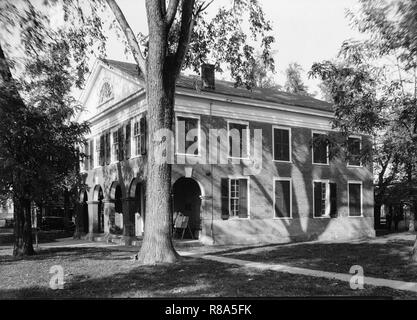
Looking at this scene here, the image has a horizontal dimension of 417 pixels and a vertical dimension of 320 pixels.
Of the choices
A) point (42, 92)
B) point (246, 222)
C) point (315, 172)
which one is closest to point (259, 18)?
point (42, 92)

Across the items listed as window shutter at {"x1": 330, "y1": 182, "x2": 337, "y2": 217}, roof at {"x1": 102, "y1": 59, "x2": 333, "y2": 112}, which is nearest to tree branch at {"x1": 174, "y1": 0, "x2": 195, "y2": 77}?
roof at {"x1": 102, "y1": 59, "x2": 333, "y2": 112}

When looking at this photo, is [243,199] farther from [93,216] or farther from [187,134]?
[93,216]

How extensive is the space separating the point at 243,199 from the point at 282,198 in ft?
8.03

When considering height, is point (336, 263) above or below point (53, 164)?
below

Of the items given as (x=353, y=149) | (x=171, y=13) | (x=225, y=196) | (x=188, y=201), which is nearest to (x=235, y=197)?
(x=225, y=196)

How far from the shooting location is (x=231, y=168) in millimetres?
20797

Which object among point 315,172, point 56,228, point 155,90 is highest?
point 155,90

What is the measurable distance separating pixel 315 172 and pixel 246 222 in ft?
17.6

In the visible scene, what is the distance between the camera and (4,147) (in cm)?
1205

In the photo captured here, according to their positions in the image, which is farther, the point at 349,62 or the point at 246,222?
the point at 246,222

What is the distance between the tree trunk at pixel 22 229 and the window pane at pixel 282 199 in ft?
37.6

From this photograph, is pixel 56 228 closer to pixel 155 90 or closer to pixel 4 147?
pixel 4 147

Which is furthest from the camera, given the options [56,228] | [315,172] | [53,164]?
[56,228]

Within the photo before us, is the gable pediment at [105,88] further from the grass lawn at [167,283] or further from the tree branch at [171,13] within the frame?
the grass lawn at [167,283]
